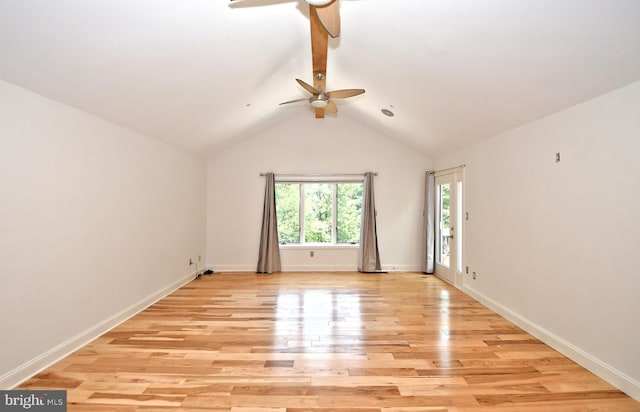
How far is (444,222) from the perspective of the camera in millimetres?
5590

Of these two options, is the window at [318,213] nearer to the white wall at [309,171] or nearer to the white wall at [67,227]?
the white wall at [309,171]

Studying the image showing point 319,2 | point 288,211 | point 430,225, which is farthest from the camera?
point 288,211

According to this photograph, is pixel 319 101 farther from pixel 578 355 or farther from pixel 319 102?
pixel 578 355

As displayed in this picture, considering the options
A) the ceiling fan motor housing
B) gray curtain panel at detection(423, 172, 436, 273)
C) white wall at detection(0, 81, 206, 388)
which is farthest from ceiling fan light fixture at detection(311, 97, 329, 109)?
gray curtain panel at detection(423, 172, 436, 273)

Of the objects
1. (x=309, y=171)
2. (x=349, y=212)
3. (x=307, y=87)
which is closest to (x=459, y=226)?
(x=349, y=212)

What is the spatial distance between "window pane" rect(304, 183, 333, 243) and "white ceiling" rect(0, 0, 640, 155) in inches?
99.5

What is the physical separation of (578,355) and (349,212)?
4163mm

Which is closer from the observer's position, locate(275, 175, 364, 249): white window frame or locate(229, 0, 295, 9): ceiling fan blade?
locate(229, 0, 295, 9): ceiling fan blade

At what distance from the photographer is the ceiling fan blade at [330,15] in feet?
6.29

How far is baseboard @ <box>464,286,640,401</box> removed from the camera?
215cm

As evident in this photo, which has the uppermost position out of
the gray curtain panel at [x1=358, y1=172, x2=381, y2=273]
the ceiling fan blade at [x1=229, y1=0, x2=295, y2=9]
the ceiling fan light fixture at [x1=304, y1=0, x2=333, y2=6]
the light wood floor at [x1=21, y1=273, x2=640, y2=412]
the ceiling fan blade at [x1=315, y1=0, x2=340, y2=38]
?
the ceiling fan blade at [x1=229, y1=0, x2=295, y2=9]

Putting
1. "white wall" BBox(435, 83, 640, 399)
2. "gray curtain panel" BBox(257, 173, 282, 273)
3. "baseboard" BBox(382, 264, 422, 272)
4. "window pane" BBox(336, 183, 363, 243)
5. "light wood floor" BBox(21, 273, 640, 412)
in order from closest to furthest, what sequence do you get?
"light wood floor" BBox(21, 273, 640, 412) → "white wall" BBox(435, 83, 640, 399) → "gray curtain panel" BBox(257, 173, 282, 273) → "baseboard" BBox(382, 264, 422, 272) → "window pane" BBox(336, 183, 363, 243)

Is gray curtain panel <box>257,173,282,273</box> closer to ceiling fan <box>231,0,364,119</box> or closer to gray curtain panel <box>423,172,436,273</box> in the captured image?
ceiling fan <box>231,0,364,119</box>

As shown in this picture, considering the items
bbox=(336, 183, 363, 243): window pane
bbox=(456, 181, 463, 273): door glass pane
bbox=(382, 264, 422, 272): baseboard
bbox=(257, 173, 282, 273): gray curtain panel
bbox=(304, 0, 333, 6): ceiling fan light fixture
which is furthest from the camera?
bbox=(336, 183, 363, 243): window pane
